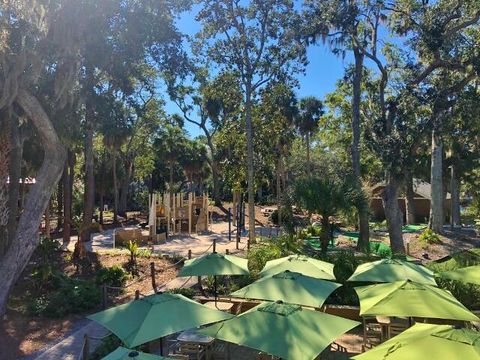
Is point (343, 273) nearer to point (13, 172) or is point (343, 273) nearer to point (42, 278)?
point (42, 278)

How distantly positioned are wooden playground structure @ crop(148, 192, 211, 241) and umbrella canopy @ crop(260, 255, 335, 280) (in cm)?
1538

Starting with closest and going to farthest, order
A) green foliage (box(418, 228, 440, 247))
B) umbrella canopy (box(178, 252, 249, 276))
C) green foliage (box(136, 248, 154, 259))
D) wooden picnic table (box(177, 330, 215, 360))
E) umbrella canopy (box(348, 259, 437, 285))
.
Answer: wooden picnic table (box(177, 330, 215, 360)) < umbrella canopy (box(348, 259, 437, 285)) < umbrella canopy (box(178, 252, 249, 276)) < green foliage (box(136, 248, 154, 259)) < green foliage (box(418, 228, 440, 247))

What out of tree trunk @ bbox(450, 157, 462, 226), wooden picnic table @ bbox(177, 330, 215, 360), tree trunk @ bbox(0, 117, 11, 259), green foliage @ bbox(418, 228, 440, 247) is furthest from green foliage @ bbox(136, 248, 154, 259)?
tree trunk @ bbox(450, 157, 462, 226)

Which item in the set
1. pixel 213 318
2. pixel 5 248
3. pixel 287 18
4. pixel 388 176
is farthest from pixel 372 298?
pixel 287 18

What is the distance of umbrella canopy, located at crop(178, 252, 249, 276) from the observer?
9.95 metres

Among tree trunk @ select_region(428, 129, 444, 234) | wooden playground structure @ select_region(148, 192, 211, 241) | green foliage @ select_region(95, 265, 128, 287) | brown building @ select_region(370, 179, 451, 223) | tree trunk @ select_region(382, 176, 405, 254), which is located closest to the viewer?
green foliage @ select_region(95, 265, 128, 287)

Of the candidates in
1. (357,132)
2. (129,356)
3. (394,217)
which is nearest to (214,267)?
(129,356)

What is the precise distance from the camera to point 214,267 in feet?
33.2

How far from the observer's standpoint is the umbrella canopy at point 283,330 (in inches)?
210

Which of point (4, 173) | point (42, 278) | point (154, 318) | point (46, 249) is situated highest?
point (4, 173)

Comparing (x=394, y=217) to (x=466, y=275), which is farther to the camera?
(x=394, y=217)

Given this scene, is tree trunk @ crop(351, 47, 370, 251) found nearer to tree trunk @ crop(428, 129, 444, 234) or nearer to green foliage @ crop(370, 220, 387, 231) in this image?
tree trunk @ crop(428, 129, 444, 234)

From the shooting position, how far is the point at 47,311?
448 inches

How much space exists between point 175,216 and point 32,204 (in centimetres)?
1741
